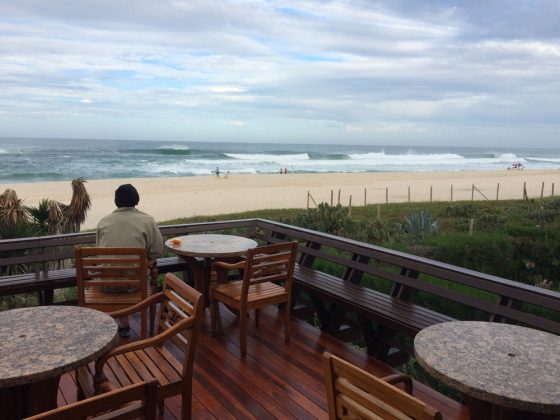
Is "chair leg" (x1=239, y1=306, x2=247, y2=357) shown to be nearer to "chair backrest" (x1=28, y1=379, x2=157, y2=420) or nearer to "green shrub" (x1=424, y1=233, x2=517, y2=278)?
"chair backrest" (x1=28, y1=379, x2=157, y2=420)

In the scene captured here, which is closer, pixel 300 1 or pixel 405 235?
pixel 300 1

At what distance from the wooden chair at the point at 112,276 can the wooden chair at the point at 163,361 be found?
0.67 m

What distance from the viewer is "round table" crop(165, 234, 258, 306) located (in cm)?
403

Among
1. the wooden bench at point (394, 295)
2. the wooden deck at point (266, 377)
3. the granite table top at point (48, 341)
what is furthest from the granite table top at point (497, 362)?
the granite table top at point (48, 341)

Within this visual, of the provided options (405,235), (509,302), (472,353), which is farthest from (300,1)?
(472,353)

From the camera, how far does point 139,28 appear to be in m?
13.0

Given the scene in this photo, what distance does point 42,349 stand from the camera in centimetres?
199

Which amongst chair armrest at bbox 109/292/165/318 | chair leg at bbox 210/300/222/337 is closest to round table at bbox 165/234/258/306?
chair leg at bbox 210/300/222/337

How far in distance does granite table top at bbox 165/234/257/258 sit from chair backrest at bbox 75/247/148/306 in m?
0.58

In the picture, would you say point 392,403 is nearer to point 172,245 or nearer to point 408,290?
point 408,290

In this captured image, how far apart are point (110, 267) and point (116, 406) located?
6.96 ft

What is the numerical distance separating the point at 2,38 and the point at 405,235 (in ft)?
47.6

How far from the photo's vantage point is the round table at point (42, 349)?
5.98 ft

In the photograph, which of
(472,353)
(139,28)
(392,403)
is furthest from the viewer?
(139,28)
